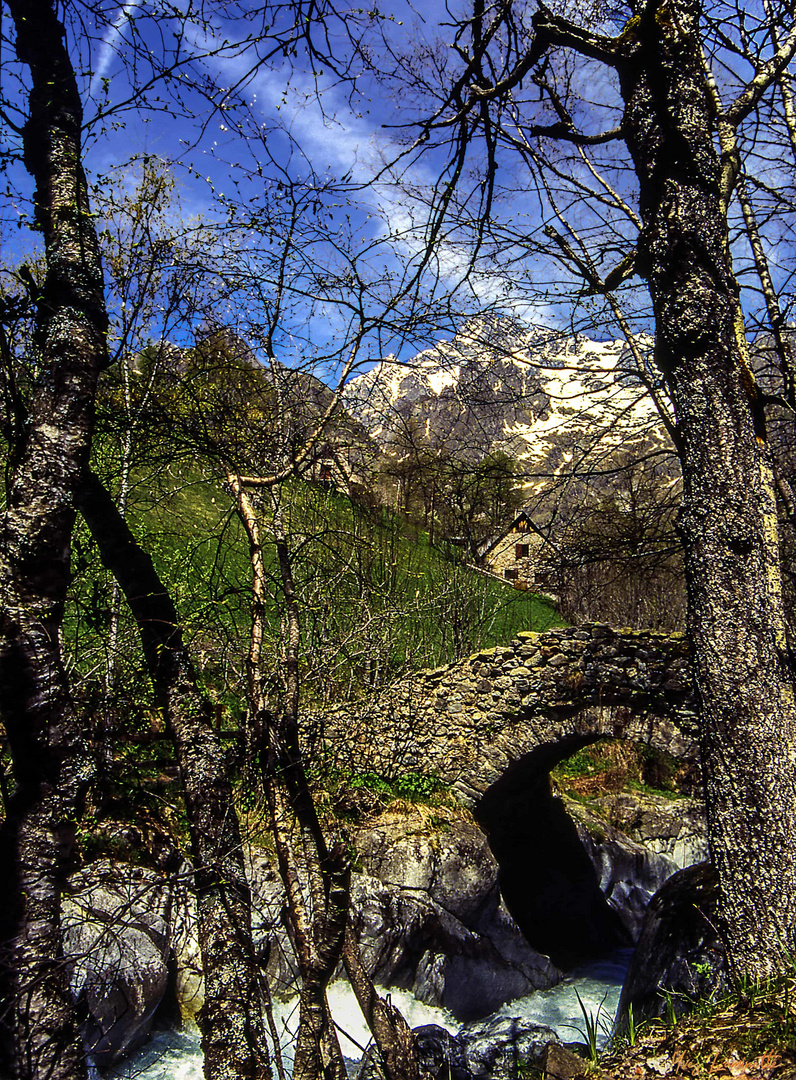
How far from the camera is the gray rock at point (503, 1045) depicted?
6949mm

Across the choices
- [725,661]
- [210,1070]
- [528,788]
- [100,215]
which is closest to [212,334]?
[100,215]

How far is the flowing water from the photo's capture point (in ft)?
20.7

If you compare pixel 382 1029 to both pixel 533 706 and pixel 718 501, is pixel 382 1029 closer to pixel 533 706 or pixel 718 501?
pixel 718 501

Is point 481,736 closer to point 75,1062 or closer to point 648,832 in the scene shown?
point 648,832

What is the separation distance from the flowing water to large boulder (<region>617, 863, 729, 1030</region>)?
425 millimetres

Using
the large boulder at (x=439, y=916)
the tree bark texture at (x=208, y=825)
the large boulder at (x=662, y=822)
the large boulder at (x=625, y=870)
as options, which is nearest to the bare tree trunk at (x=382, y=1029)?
the tree bark texture at (x=208, y=825)

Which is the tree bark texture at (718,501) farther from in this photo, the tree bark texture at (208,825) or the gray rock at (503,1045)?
the gray rock at (503,1045)

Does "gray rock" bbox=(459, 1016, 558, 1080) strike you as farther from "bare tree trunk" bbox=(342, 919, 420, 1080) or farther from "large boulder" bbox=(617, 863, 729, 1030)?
"bare tree trunk" bbox=(342, 919, 420, 1080)

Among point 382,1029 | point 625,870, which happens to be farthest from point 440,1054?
point 625,870

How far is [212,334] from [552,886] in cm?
1233

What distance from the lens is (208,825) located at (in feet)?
10.5

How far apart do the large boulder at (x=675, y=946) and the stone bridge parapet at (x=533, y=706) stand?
293 cm

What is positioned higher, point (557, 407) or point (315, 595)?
point (557, 407)

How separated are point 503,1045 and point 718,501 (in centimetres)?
706
